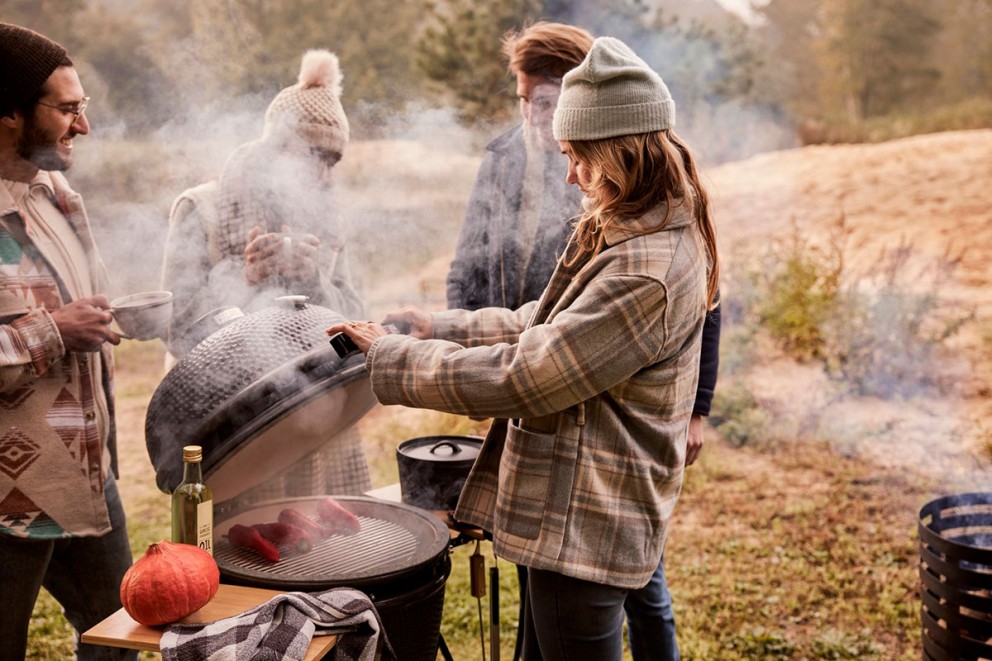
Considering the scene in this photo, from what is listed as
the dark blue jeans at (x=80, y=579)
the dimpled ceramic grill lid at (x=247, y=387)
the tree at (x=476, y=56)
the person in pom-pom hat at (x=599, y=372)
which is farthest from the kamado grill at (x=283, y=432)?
the tree at (x=476, y=56)

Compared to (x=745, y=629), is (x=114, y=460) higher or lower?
higher

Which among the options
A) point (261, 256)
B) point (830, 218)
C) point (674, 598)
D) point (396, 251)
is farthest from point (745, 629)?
point (396, 251)

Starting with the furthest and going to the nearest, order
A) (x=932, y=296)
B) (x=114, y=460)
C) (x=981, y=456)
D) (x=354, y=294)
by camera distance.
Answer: (x=932, y=296) < (x=981, y=456) < (x=354, y=294) < (x=114, y=460)

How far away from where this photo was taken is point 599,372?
5.93 ft

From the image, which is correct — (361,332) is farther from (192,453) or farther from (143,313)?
(143,313)

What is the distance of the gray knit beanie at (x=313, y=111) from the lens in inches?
119

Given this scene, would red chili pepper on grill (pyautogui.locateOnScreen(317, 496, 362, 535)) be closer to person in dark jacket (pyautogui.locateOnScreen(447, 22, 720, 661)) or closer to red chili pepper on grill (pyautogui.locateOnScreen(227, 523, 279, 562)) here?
red chili pepper on grill (pyautogui.locateOnScreen(227, 523, 279, 562))

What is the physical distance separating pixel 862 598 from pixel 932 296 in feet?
10.0

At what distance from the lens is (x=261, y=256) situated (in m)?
2.62

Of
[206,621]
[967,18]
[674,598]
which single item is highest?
[967,18]

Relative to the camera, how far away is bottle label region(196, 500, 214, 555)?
2020mm

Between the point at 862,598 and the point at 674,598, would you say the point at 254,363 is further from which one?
the point at 862,598

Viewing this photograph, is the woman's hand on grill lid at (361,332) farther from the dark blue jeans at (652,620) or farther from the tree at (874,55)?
the tree at (874,55)

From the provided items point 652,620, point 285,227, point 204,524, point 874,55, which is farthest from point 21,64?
point 874,55
